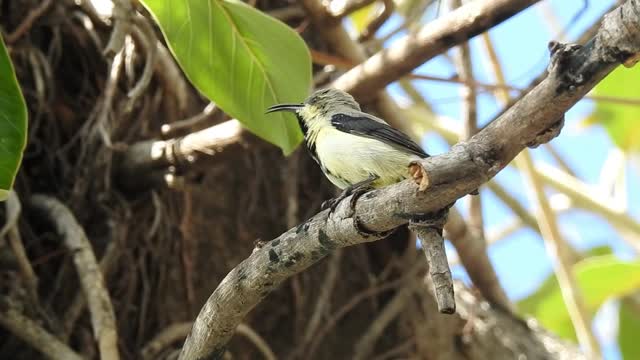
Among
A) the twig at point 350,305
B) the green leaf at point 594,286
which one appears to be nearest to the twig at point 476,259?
the twig at point 350,305

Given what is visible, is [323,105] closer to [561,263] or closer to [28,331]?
[561,263]

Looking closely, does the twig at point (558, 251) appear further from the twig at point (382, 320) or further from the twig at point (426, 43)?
the twig at point (382, 320)

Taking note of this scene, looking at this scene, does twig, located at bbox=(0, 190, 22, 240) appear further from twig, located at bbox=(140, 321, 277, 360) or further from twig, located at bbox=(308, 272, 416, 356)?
twig, located at bbox=(308, 272, 416, 356)

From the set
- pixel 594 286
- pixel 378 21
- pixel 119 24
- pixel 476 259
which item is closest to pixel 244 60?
pixel 119 24

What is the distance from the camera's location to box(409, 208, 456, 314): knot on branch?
190cm

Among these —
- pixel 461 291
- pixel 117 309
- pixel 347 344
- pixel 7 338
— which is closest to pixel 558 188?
pixel 461 291

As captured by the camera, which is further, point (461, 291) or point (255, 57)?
point (461, 291)

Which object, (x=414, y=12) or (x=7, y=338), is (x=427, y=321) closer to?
(x=414, y=12)

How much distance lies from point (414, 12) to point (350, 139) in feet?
2.93

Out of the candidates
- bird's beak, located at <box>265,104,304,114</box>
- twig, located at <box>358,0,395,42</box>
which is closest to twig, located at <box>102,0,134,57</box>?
bird's beak, located at <box>265,104,304,114</box>

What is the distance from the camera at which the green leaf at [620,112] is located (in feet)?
14.2

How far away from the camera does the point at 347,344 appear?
4.10 metres

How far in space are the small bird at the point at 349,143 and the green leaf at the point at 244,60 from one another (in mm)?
60

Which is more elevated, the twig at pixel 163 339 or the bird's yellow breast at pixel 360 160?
the bird's yellow breast at pixel 360 160
